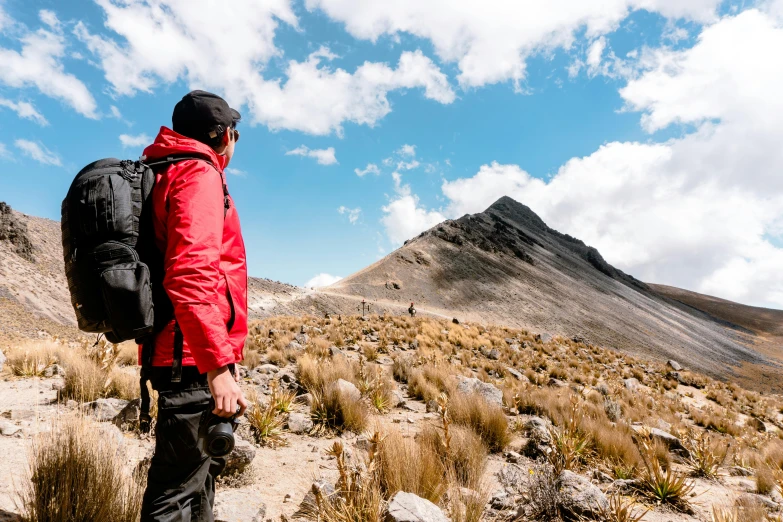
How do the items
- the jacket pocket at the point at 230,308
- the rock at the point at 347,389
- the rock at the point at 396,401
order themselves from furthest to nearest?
A: the rock at the point at 396,401 < the rock at the point at 347,389 < the jacket pocket at the point at 230,308

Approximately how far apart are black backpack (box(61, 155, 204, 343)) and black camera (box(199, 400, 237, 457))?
515mm

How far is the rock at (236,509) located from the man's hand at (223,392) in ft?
4.71

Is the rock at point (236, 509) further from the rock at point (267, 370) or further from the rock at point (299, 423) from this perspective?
the rock at point (267, 370)

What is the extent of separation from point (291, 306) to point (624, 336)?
1522 inches

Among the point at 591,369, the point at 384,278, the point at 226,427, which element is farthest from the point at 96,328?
the point at 384,278

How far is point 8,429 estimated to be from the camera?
12.4 ft

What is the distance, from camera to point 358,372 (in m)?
7.44

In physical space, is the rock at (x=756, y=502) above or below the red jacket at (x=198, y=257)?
below

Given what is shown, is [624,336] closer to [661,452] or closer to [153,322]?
[661,452]

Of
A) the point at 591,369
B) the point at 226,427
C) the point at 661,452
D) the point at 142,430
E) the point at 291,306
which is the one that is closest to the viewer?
the point at 226,427

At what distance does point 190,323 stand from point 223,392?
0.35 m

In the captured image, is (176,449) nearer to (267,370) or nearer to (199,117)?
(199,117)

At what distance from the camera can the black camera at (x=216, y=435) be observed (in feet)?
5.54

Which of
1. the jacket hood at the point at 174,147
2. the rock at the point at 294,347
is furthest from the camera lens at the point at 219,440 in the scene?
the rock at the point at 294,347
